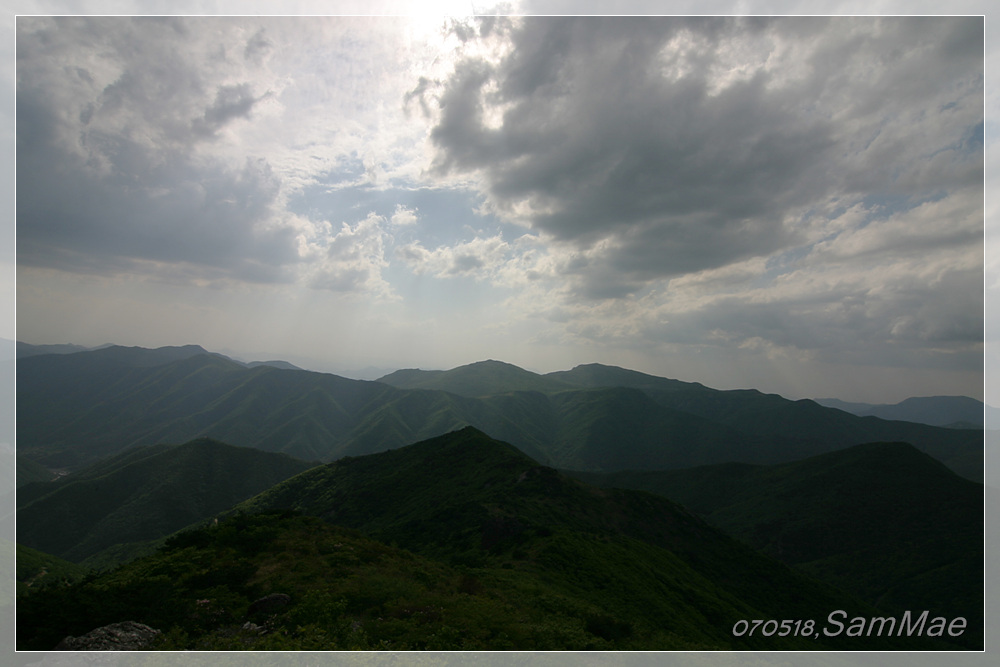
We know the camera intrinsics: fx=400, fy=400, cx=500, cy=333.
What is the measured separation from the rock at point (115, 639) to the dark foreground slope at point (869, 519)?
12218 cm

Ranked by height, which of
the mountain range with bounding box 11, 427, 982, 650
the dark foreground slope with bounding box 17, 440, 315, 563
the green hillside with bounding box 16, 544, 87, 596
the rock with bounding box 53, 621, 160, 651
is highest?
the rock with bounding box 53, 621, 160, 651

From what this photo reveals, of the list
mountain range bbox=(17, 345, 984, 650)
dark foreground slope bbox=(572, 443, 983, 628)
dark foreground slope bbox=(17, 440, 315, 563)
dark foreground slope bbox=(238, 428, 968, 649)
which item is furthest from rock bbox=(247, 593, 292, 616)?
dark foreground slope bbox=(17, 440, 315, 563)

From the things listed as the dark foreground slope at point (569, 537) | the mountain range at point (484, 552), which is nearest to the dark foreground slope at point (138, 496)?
the mountain range at point (484, 552)

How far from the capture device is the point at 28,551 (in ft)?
176

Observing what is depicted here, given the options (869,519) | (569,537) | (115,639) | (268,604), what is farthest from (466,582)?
(869,519)

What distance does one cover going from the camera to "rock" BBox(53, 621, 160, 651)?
15.5 m

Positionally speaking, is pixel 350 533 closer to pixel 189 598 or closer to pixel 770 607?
pixel 189 598

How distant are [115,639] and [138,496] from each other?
7080 inches

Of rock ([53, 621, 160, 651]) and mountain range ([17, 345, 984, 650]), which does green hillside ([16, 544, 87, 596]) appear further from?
rock ([53, 621, 160, 651])

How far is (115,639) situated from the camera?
52.8ft

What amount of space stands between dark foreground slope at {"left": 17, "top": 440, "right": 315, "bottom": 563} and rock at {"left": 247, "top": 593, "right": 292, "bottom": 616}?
127369 mm

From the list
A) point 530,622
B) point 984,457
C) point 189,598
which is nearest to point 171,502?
point 189,598

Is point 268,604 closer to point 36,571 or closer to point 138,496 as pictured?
point 36,571
